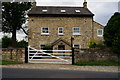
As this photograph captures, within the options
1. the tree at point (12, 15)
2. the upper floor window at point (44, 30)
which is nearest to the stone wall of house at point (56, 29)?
the upper floor window at point (44, 30)

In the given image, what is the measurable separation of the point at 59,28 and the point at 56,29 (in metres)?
0.52

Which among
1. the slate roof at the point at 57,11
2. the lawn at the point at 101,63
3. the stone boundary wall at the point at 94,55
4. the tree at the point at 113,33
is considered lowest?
the lawn at the point at 101,63

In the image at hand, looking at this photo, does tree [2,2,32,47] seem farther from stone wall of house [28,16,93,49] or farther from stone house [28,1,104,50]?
stone wall of house [28,16,93,49]

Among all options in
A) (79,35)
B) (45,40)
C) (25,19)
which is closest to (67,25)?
(79,35)

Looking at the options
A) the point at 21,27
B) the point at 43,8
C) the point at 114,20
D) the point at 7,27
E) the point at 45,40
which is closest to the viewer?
the point at 114,20

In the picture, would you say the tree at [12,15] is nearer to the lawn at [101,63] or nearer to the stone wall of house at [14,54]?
the stone wall of house at [14,54]

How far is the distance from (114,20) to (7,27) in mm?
23479

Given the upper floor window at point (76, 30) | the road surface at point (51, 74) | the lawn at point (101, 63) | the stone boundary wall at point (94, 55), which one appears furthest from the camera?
the upper floor window at point (76, 30)

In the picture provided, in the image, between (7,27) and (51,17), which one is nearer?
(51,17)

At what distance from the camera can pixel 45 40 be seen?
25.3 meters

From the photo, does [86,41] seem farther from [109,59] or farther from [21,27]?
[21,27]

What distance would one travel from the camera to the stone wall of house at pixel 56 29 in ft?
83.0

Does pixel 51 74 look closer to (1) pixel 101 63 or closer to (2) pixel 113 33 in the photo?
(1) pixel 101 63

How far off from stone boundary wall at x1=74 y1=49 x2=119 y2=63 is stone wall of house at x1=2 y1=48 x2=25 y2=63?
4.84 metres
